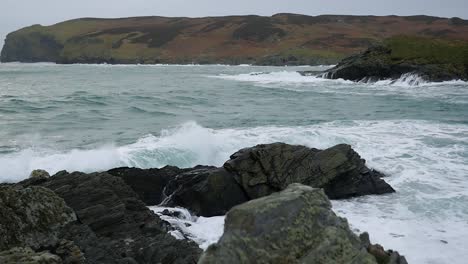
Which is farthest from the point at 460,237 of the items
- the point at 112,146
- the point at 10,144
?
Answer: the point at 10,144

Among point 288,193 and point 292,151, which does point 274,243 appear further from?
point 292,151

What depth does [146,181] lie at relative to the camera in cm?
1326

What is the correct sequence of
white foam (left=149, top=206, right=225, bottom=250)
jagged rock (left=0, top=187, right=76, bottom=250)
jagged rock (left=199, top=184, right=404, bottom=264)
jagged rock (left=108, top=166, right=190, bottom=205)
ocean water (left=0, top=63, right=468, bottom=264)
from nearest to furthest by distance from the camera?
1. jagged rock (left=199, top=184, right=404, bottom=264)
2. jagged rock (left=0, top=187, right=76, bottom=250)
3. white foam (left=149, top=206, right=225, bottom=250)
4. ocean water (left=0, top=63, right=468, bottom=264)
5. jagged rock (left=108, top=166, right=190, bottom=205)

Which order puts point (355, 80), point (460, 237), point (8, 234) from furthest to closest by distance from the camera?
point (355, 80) < point (460, 237) < point (8, 234)

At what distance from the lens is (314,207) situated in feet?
15.3

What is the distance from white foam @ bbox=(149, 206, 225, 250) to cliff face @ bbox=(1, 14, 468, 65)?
101710mm

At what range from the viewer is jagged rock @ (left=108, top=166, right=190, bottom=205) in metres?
13.0

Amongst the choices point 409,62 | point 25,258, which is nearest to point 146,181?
point 25,258

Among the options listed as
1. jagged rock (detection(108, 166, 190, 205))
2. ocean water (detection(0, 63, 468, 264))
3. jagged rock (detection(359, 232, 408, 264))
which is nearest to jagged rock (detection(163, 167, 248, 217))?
jagged rock (detection(108, 166, 190, 205))

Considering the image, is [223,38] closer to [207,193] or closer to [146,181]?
[146,181]

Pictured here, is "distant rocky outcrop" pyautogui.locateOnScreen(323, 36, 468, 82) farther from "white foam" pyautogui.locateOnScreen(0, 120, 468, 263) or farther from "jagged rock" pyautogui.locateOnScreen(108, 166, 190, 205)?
"jagged rock" pyautogui.locateOnScreen(108, 166, 190, 205)

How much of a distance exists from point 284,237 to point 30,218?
429 centimetres

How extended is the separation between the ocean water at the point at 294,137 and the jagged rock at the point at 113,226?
5.71 feet

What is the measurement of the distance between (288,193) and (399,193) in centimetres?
952
